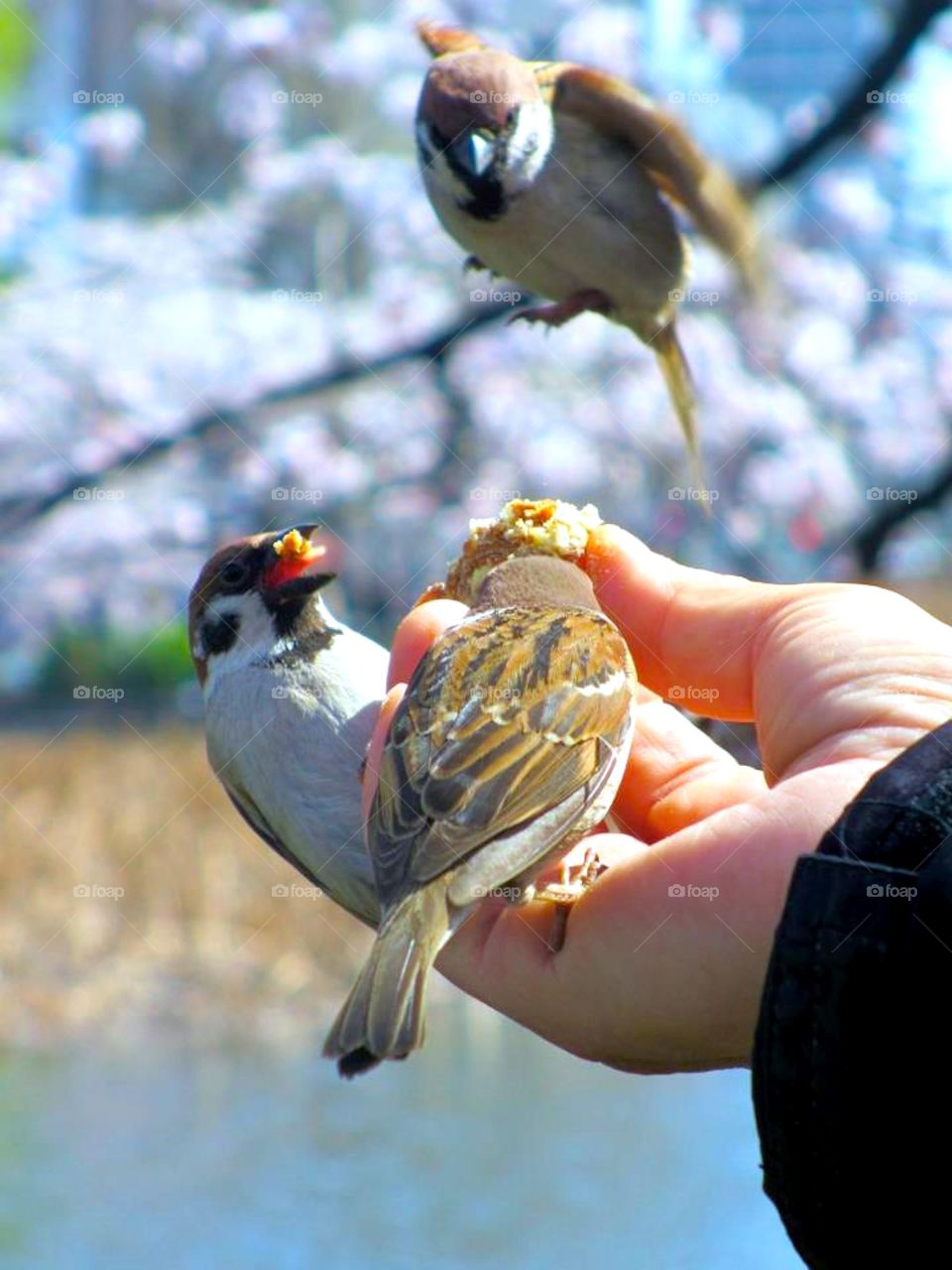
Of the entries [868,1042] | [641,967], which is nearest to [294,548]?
[641,967]

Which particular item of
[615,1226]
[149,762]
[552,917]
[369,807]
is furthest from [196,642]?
[149,762]

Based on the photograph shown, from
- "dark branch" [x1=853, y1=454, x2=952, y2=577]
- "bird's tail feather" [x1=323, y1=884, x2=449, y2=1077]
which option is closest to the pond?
"dark branch" [x1=853, y1=454, x2=952, y2=577]

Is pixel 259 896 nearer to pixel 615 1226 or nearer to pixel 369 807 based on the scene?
pixel 615 1226

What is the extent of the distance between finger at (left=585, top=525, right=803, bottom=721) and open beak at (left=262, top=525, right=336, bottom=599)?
483 mm

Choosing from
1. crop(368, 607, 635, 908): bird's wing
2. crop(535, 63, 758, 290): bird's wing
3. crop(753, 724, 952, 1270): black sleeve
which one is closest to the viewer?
crop(753, 724, 952, 1270): black sleeve

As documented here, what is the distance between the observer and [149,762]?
8.95 meters

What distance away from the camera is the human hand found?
1.84 metres

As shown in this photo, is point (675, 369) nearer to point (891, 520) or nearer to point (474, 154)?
point (474, 154)

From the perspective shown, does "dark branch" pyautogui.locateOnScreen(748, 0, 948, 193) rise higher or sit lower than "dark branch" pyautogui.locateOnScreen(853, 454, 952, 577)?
higher

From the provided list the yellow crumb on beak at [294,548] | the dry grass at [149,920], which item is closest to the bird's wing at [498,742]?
the yellow crumb on beak at [294,548]

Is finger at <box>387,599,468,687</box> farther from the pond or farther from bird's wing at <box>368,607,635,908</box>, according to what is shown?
the pond

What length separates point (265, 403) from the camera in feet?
21.7

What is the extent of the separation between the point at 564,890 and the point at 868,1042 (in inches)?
29.5

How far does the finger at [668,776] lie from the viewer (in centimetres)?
231
